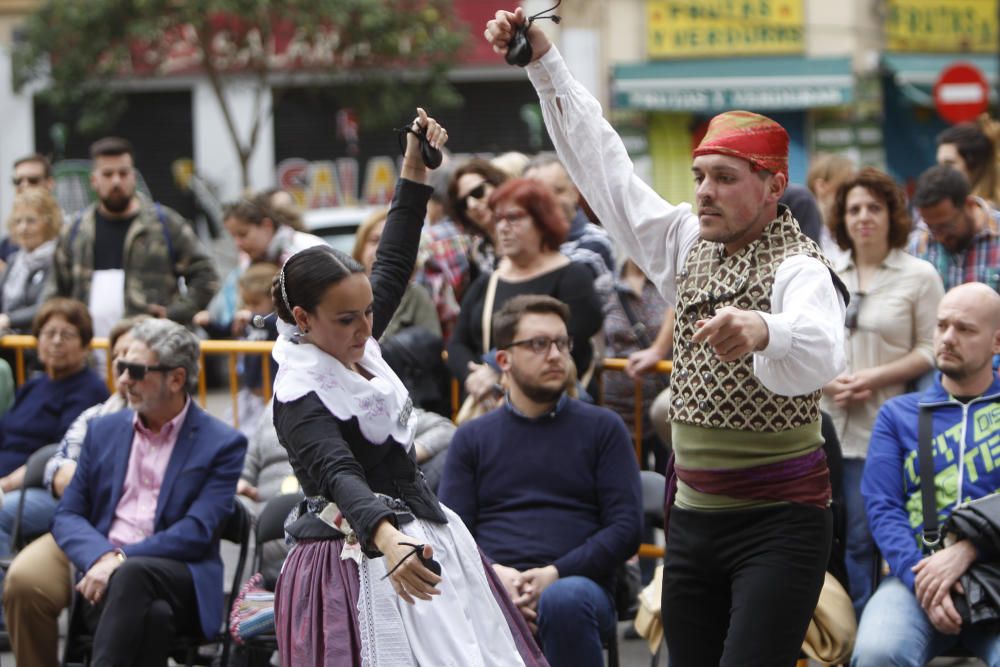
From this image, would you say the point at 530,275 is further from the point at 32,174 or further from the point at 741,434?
the point at 32,174

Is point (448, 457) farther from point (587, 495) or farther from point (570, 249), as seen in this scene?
point (570, 249)

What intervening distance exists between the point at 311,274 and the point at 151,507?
2.28 m

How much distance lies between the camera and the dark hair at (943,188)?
691cm

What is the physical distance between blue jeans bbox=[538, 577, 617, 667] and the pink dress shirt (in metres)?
→ 1.57

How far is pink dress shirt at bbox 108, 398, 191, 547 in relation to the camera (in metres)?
5.91

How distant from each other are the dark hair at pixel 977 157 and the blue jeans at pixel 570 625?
12.5ft

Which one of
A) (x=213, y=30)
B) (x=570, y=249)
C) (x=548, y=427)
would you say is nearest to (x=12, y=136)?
(x=213, y=30)

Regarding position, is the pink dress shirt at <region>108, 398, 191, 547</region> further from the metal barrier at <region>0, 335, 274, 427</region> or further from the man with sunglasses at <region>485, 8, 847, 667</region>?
the man with sunglasses at <region>485, 8, 847, 667</region>

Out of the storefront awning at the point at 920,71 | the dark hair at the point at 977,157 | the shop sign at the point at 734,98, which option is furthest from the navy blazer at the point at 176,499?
the storefront awning at the point at 920,71

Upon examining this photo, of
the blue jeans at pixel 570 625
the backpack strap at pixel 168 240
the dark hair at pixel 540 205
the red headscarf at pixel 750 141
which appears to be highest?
the red headscarf at pixel 750 141

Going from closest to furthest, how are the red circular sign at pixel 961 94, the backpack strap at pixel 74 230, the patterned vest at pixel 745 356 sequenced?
the patterned vest at pixel 745 356 < the backpack strap at pixel 74 230 < the red circular sign at pixel 961 94

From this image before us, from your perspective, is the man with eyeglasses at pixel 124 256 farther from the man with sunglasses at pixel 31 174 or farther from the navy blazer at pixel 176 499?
the navy blazer at pixel 176 499

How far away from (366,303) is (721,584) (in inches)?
46.5

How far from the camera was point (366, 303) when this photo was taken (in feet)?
13.1
